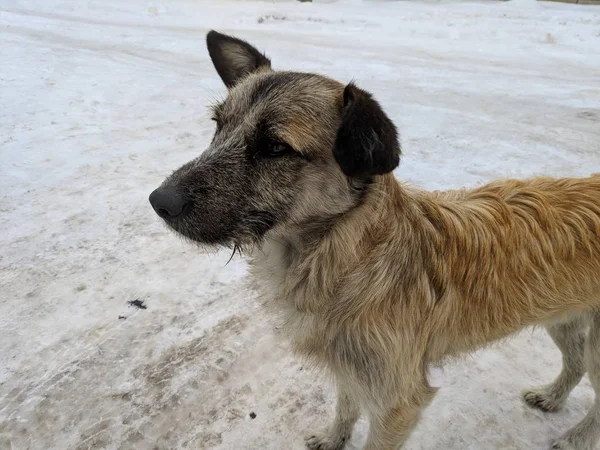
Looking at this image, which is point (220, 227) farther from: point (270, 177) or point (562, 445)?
point (562, 445)

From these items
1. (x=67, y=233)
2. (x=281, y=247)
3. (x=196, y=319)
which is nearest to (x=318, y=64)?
(x=67, y=233)

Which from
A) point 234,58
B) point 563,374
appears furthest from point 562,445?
point 234,58

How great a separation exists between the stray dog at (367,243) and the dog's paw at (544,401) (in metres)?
0.77

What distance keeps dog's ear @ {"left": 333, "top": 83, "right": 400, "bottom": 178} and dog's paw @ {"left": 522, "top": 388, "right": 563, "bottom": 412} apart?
2.07 meters

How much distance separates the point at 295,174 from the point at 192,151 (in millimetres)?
3995

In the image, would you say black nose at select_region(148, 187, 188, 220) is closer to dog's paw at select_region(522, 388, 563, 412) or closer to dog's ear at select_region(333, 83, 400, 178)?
dog's ear at select_region(333, 83, 400, 178)

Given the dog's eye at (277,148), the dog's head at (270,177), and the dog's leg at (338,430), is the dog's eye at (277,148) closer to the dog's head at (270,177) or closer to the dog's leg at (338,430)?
the dog's head at (270,177)

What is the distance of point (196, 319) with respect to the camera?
3537 millimetres

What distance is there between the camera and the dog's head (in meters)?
2.14

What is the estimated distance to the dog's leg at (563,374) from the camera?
2.97 meters

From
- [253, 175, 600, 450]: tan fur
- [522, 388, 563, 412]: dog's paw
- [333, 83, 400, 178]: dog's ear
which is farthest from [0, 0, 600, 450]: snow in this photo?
[333, 83, 400, 178]: dog's ear

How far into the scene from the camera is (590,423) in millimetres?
2855

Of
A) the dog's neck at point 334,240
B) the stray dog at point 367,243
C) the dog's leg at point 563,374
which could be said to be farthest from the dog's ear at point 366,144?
the dog's leg at point 563,374

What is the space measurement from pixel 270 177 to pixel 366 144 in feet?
1.62
